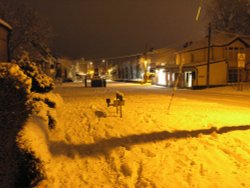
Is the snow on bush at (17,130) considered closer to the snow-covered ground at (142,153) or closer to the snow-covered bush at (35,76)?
the snow-covered ground at (142,153)

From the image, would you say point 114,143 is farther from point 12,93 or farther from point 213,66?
point 213,66

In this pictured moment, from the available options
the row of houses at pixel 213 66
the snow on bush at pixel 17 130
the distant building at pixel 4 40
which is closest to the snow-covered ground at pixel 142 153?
the snow on bush at pixel 17 130

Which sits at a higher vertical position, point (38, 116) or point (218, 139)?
point (38, 116)

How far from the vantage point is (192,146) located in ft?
27.6

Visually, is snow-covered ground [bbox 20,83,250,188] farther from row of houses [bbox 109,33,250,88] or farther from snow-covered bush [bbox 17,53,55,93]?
row of houses [bbox 109,33,250,88]

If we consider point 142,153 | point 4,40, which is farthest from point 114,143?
point 4,40

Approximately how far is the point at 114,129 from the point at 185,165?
3410 millimetres

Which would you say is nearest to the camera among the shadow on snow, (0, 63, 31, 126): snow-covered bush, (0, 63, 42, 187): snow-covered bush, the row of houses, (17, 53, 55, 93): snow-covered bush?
(0, 63, 42, 187): snow-covered bush

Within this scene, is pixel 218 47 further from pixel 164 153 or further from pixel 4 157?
pixel 4 157

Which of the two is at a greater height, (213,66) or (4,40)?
(4,40)

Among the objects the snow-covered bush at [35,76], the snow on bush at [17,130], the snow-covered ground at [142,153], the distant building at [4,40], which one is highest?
the distant building at [4,40]

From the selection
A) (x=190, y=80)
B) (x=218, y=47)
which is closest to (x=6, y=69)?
(x=190, y=80)

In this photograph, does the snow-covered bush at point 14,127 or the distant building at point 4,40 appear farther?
the distant building at point 4,40

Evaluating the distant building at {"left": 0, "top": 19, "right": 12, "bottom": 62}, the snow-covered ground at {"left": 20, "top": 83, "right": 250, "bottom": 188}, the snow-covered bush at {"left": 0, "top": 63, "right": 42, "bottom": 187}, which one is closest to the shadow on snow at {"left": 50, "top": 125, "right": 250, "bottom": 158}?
the snow-covered ground at {"left": 20, "top": 83, "right": 250, "bottom": 188}
